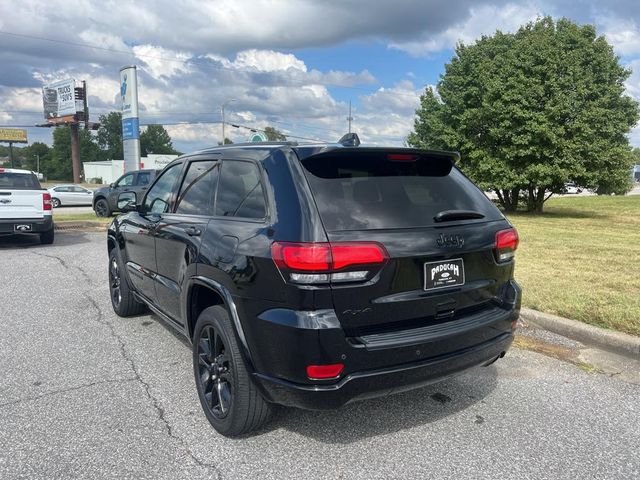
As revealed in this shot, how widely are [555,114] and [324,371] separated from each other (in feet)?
61.6

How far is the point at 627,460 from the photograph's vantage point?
2.84 m

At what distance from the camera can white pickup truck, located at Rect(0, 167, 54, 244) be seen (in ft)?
33.8

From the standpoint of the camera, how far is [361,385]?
2.63m

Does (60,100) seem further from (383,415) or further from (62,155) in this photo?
(383,415)

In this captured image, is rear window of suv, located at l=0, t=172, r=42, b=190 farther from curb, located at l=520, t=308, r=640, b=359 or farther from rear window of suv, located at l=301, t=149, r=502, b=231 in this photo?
curb, located at l=520, t=308, r=640, b=359

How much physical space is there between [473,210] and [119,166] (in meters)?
85.5

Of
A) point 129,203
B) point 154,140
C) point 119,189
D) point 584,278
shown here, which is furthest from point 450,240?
point 154,140

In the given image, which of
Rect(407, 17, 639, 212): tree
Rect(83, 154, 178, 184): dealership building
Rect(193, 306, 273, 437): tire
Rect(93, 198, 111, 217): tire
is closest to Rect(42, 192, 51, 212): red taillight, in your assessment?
Rect(93, 198, 111, 217): tire

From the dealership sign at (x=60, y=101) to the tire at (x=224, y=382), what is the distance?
68.9 meters

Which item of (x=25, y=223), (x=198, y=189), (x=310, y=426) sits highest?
(x=198, y=189)

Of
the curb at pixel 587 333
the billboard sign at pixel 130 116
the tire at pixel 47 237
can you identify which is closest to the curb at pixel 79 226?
the tire at pixel 47 237

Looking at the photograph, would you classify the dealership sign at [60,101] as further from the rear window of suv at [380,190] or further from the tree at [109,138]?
the rear window of suv at [380,190]

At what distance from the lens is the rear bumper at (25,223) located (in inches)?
404

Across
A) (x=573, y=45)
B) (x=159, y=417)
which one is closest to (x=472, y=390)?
(x=159, y=417)
